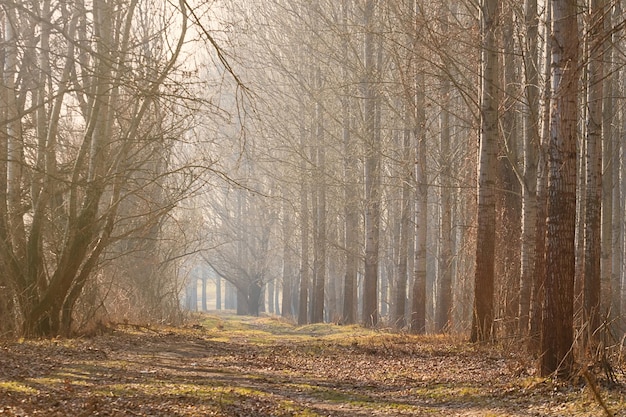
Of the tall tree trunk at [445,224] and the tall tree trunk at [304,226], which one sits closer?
the tall tree trunk at [445,224]

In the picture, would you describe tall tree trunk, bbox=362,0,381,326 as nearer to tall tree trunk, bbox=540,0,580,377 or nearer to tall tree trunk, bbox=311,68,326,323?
tall tree trunk, bbox=311,68,326,323

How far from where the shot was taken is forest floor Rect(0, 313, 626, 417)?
6188 mm

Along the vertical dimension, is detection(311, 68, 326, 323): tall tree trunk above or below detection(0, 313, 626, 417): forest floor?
above

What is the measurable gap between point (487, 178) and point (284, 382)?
4.34 metres

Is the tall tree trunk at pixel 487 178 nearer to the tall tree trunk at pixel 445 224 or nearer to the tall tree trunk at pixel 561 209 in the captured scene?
the tall tree trunk at pixel 561 209

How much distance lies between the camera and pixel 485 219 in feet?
35.5

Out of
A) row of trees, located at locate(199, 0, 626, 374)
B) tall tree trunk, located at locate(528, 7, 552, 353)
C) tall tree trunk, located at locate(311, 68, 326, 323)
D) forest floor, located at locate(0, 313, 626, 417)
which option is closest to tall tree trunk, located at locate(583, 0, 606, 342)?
row of trees, located at locate(199, 0, 626, 374)

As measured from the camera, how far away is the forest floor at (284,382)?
20.3 ft

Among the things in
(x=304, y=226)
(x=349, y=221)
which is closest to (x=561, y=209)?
(x=349, y=221)

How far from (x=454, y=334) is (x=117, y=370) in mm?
6319

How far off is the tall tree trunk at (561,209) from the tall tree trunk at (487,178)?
3656mm

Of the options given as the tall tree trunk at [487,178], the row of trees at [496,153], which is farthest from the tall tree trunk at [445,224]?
the tall tree trunk at [487,178]

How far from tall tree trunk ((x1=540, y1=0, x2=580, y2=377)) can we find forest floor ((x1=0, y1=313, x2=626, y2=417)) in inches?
15.1

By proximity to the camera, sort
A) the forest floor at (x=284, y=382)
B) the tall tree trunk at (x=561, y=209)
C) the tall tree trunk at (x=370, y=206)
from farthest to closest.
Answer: the tall tree trunk at (x=370, y=206) → the tall tree trunk at (x=561, y=209) → the forest floor at (x=284, y=382)
